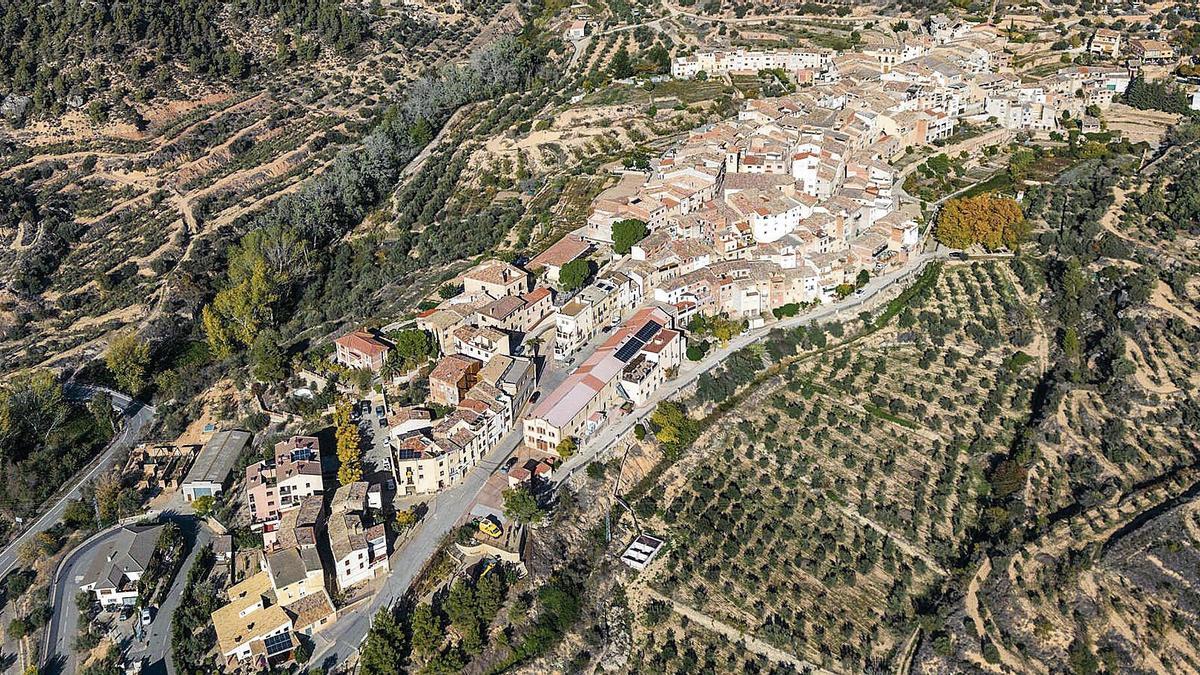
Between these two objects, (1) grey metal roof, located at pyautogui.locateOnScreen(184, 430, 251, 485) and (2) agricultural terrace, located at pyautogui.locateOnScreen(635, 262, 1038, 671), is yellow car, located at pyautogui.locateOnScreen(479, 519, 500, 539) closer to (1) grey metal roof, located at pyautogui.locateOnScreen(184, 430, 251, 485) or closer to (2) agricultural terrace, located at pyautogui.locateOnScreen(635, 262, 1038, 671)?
(2) agricultural terrace, located at pyautogui.locateOnScreen(635, 262, 1038, 671)

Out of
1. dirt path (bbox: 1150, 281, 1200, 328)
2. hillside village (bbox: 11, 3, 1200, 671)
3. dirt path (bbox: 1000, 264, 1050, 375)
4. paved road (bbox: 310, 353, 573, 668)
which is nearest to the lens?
paved road (bbox: 310, 353, 573, 668)

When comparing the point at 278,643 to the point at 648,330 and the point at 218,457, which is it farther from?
the point at 648,330

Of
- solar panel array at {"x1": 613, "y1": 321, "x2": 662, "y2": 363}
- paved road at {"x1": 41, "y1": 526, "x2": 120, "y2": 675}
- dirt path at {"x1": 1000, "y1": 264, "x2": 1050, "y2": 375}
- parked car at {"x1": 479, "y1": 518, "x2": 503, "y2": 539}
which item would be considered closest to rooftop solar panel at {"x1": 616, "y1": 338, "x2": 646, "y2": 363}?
solar panel array at {"x1": 613, "y1": 321, "x2": 662, "y2": 363}

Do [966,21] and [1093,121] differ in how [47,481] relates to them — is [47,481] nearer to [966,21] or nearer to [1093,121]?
[1093,121]

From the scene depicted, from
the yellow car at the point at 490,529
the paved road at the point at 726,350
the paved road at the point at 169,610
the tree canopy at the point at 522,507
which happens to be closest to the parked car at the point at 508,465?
the paved road at the point at 726,350

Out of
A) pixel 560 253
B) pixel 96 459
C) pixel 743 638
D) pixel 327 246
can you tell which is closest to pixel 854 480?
pixel 743 638

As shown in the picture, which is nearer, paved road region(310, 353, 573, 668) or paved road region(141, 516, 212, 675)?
paved road region(310, 353, 573, 668)

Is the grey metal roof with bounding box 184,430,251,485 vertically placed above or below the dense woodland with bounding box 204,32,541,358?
above
